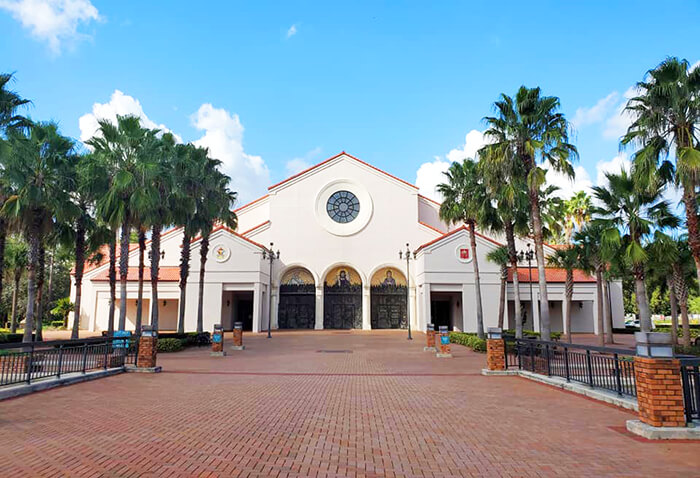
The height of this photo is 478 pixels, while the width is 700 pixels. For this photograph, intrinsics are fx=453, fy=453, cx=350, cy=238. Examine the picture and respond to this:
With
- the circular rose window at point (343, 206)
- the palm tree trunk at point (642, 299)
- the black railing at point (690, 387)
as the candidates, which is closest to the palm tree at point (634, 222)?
the palm tree trunk at point (642, 299)

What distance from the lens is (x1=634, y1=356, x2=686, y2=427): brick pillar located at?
21.3 ft

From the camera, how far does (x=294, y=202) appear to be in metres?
39.7

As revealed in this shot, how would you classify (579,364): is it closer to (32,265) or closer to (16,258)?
(32,265)

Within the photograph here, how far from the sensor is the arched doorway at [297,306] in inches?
1486

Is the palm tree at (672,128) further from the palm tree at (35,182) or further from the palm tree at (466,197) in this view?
the palm tree at (35,182)

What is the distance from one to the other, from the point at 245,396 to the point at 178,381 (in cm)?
323

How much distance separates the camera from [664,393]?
6520 millimetres

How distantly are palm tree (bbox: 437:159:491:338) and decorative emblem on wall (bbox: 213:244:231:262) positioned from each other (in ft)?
56.9

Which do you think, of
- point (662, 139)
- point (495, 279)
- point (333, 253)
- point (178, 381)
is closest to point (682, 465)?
point (178, 381)

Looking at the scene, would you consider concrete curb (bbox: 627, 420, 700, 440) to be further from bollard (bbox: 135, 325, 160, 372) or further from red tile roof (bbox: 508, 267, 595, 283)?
red tile roof (bbox: 508, 267, 595, 283)

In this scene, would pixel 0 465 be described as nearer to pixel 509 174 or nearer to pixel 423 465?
pixel 423 465

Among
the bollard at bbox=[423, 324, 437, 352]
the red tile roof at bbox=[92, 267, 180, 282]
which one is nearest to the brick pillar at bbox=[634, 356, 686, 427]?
the bollard at bbox=[423, 324, 437, 352]

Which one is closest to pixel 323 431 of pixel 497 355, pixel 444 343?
pixel 497 355

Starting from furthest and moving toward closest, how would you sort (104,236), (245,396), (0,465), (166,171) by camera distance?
1. (104,236)
2. (166,171)
3. (245,396)
4. (0,465)
